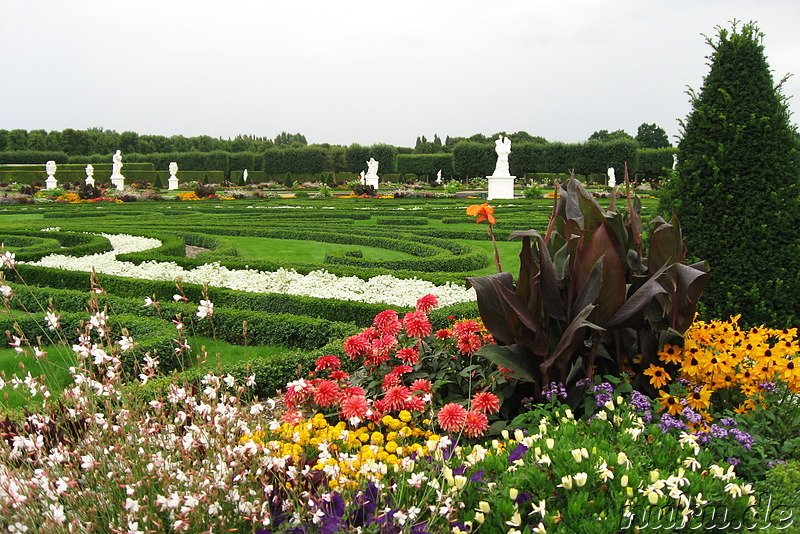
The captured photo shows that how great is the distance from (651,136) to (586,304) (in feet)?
221

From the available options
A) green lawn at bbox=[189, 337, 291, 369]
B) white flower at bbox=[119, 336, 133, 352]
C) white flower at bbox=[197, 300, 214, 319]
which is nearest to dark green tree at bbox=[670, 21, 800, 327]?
green lawn at bbox=[189, 337, 291, 369]

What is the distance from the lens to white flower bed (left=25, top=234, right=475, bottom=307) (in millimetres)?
6348

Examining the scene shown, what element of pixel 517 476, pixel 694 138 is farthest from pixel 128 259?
pixel 517 476

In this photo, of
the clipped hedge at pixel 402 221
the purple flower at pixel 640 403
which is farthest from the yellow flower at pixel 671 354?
the clipped hedge at pixel 402 221

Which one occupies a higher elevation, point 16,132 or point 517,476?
point 16,132

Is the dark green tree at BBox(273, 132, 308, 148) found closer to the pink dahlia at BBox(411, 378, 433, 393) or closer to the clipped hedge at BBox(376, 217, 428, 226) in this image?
the clipped hedge at BBox(376, 217, 428, 226)

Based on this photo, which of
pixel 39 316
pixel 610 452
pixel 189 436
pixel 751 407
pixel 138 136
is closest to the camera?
pixel 189 436

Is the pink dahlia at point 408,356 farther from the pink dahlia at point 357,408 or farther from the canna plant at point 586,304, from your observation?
the pink dahlia at point 357,408

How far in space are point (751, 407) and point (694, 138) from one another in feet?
8.40

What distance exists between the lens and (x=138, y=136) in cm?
5919

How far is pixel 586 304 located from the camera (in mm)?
2912

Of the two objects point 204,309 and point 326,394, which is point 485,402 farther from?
point 204,309

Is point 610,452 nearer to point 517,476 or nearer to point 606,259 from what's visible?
point 517,476

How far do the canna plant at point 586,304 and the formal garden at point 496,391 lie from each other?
0.01 m
